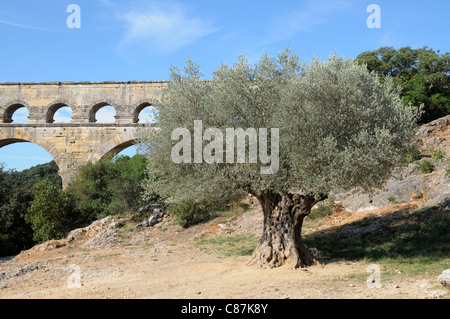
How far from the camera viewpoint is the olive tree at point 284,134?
990 cm

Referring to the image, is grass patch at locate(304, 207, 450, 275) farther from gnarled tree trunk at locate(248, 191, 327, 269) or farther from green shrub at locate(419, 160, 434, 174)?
green shrub at locate(419, 160, 434, 174)

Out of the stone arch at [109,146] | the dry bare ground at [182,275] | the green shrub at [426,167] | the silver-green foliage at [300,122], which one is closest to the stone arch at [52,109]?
the stone arch at [109,146]

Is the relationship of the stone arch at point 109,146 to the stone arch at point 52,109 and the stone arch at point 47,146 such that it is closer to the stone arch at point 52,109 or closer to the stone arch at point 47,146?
the stone arch at point 47,146

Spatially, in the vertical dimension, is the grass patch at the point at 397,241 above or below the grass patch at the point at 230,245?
above

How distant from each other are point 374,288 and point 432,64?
31517mm

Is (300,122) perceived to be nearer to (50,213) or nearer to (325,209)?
(325,209)

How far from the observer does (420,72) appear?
34.0 m

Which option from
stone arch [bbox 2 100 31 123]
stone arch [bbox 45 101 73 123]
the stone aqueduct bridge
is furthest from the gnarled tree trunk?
stone arch [bbox 2 100 31 123]

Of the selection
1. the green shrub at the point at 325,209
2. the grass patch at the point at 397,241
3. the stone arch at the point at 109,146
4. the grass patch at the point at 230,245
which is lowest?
the grass patch at the point at 230,245

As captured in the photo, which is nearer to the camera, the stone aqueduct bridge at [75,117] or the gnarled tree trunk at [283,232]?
the gnarled tree trunk at [283,232]

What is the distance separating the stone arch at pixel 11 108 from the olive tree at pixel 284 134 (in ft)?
74.5

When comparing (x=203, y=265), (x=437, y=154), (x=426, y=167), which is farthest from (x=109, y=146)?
(x=437, y=154)
